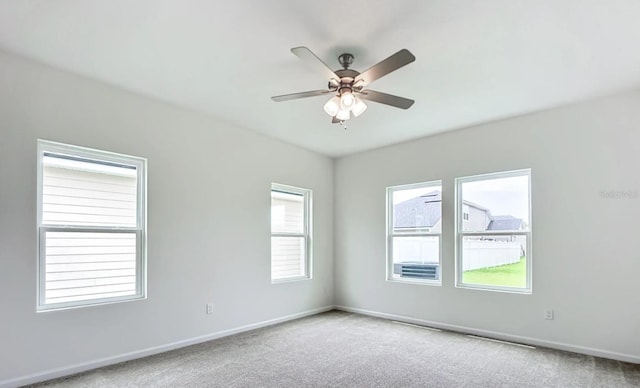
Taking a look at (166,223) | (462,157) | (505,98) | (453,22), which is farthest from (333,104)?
(462,157)

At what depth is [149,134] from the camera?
3803 millimetres

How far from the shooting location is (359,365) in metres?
3.42

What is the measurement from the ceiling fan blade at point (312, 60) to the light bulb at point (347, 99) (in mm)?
134

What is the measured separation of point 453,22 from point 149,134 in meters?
3.05

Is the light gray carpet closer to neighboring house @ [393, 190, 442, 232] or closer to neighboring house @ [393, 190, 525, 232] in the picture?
neighboring house @ [393, 190, 525, 232]

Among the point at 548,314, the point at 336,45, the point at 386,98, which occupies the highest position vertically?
the point at 336,45

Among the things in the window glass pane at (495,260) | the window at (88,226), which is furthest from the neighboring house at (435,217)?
the window at (88,226)

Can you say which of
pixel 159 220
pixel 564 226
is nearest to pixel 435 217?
pixel 564 226

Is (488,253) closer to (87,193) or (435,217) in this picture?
(435,217)

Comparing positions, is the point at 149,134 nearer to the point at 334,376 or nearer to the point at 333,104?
the point at 333,104

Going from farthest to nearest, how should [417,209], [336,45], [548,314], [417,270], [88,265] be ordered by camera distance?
[417,209], [417,270], [548,314], [88,265], [336,45]

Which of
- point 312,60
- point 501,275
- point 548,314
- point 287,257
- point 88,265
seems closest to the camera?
point 312,60

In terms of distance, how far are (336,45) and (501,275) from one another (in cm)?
336

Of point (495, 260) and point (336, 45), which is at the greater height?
point (336, 45)
